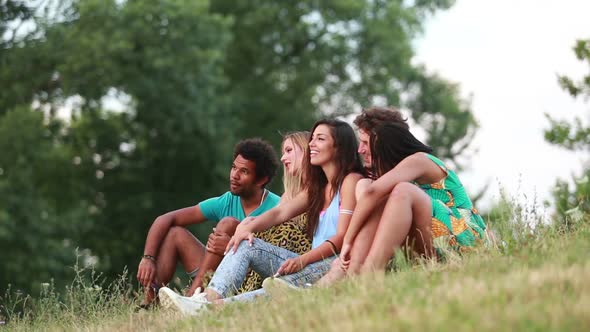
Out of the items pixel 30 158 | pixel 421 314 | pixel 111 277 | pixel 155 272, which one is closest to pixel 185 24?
pixel 30 158

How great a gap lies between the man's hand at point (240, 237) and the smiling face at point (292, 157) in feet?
2.69

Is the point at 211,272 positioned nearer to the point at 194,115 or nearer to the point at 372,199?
the point at 372,199

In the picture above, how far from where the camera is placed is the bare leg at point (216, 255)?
8094 mm

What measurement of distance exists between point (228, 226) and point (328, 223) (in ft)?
2.95

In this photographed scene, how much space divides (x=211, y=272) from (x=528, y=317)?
13.0 feet

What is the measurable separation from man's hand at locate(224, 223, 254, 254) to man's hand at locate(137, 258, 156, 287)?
1362 mm

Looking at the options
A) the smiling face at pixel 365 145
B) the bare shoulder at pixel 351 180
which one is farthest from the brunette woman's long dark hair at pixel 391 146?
the bare shoulder at pixel 351 180

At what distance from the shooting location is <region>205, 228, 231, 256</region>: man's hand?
807cm

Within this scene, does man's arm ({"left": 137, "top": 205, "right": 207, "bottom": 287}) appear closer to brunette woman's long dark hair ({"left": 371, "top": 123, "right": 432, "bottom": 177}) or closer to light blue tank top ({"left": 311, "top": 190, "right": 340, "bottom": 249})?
light blue tank top ({"left": 311, "top": 190, "right": 340, "bottom": 249})

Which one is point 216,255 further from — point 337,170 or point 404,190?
point 404,190

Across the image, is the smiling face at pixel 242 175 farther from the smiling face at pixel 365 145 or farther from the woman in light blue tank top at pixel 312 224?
the smiling face at pixel 365 145

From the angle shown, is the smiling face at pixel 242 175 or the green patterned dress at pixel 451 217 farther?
the smiling face at pixel 242 175

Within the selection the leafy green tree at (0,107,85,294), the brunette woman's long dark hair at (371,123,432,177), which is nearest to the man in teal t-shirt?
the brunette woman's long dark hair at (371,123,432,177)

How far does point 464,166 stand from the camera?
1244 inches
